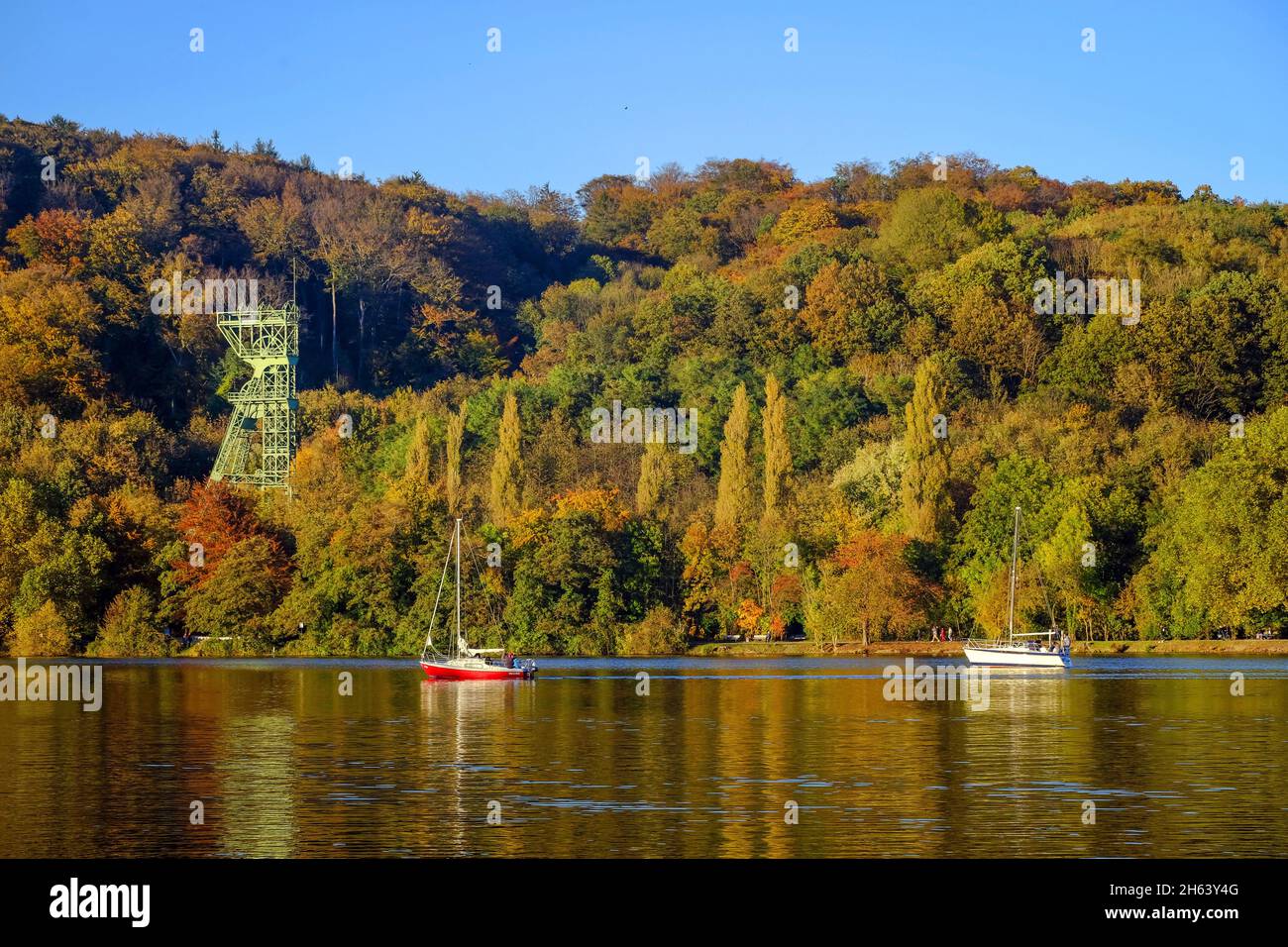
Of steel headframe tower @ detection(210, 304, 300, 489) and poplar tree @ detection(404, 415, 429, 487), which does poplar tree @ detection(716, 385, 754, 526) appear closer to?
poplar tree @ detection(404, 415, 429, 487)

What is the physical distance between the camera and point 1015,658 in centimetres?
7975

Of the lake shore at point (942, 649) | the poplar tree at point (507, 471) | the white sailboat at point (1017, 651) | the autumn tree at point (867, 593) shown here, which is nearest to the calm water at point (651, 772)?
the white sailboat at point (1017, 651)

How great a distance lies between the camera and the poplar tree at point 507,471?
325 ft

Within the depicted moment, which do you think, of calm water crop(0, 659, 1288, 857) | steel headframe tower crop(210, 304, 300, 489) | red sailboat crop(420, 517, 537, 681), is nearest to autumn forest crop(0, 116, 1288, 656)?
steel headframe tower crop(210, 304, 300, 489)

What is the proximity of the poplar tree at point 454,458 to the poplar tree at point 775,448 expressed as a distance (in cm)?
1750

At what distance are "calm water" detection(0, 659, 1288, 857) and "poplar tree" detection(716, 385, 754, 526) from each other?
31705 mm

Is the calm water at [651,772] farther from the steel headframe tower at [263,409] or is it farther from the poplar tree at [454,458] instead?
the steel headframe tower at [263,409]

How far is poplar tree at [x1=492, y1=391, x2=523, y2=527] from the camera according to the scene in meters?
98.9

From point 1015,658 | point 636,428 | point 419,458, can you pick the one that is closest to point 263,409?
point 419,458

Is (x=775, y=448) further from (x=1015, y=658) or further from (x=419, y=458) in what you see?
(x=1015, y=658)

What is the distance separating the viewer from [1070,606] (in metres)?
91.2

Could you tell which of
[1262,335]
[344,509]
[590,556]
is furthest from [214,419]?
[1262,335]
